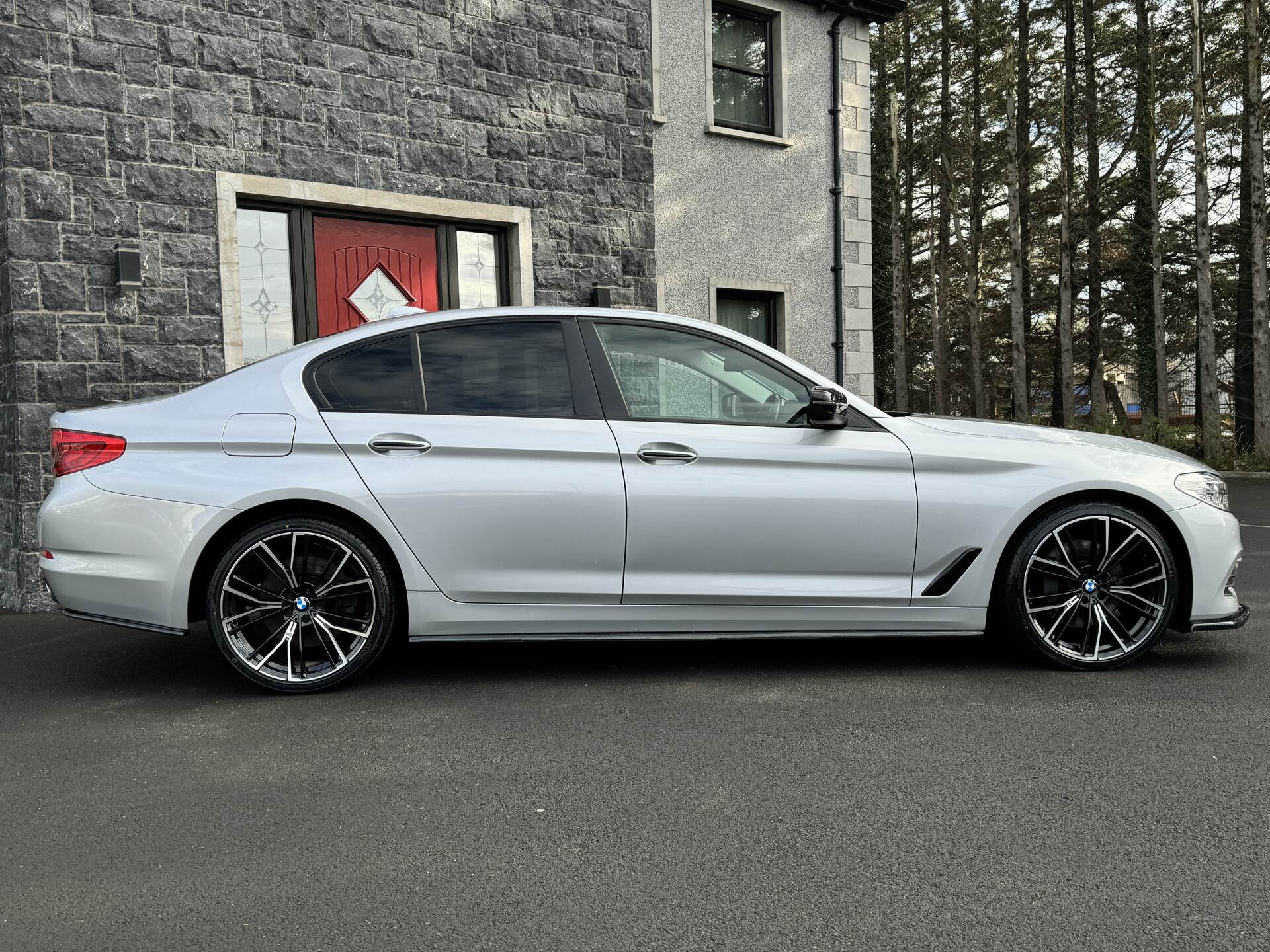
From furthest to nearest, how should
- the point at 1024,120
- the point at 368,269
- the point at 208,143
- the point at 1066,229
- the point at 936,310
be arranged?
the point at 936,310 → the point at 1024,120 → the point at 1066,229 → the point at 368,269 → the point at 208,143

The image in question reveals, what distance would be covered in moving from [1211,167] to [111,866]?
1037 inches

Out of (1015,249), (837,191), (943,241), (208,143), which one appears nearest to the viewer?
(208,143)

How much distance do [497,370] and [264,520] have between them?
118cm

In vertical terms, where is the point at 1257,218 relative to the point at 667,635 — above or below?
above

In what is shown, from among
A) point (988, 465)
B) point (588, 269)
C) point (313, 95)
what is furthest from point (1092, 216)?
point (988, 465)

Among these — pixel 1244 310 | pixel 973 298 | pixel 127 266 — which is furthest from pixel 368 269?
pixel 973 298

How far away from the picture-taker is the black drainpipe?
1345 centimetres

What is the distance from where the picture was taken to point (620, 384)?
195 inches

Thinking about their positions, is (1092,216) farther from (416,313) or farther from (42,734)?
(42,734)

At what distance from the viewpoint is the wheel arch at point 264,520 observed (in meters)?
4.68

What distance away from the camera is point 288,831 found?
3223mm

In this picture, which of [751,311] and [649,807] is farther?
[751,311]

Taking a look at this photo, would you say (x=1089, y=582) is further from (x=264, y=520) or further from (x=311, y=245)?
(x=311, y=245)

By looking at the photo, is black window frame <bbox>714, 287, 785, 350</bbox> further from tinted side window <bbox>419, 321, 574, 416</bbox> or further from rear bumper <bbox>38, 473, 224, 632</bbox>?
rear bumper <bbox>38, 473, 224, 632</bbox>
